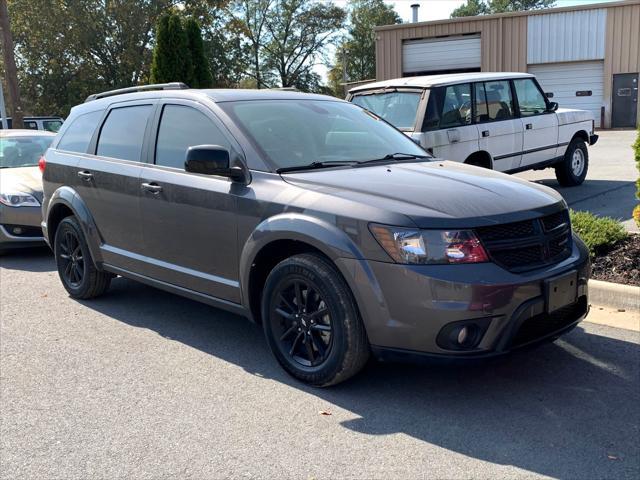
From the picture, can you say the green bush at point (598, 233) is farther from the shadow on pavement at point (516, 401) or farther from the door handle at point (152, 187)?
the door handle at point (152, 187)

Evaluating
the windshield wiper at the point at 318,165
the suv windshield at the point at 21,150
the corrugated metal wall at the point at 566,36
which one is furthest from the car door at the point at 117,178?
the corrugated metal wall at the point at 566,36

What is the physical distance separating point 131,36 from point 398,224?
3589cm

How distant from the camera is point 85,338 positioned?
5.21 meters

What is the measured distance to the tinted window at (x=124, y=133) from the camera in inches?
210

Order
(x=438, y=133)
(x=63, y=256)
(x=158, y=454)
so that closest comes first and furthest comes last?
(x=158, y=454) → (x=63, y=256) → (x=438, y=133)

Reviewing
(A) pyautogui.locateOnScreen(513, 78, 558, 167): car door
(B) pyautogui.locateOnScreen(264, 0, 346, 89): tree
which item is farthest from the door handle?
(B) pyautogui.locateOnScreen(264, 0, 346, 89): tree

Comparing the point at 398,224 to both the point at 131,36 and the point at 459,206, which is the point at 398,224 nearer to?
the point at 459,206

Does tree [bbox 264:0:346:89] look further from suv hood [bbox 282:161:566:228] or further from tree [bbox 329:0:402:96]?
suv hood [bbox 282:161:566:228]

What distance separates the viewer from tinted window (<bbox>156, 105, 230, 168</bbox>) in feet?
15.5

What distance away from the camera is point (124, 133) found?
5.54 meters

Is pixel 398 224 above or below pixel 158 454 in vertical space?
above

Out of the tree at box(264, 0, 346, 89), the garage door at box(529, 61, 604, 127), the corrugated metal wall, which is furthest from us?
the tree at box(264, 0, 346, 89)

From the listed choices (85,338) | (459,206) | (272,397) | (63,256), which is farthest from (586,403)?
(63,256)

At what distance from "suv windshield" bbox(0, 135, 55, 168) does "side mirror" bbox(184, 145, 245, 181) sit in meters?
6.25
